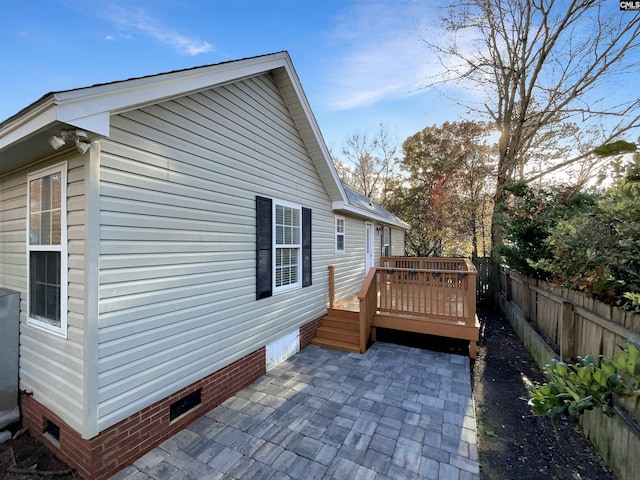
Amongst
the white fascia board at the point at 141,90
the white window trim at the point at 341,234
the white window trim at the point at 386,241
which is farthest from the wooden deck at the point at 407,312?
the white window trim at the point at 386,241

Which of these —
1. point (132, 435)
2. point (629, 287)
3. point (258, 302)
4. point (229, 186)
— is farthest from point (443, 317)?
point (132, 435)

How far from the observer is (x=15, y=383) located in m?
3.24

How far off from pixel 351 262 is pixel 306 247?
283 centimetres

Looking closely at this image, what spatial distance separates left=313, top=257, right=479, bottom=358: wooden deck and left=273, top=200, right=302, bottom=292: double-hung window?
1404 mm

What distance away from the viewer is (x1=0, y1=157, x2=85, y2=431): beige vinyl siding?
8.11ft

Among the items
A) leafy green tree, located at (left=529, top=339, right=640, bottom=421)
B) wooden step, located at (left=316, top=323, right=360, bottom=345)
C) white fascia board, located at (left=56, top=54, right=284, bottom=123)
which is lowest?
wooden step, located at (left=316, top=323, right=360, bottom=345)

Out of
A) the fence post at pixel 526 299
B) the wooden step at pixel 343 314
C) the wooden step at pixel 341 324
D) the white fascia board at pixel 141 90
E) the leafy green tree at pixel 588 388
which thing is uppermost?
the white fascia board at pixel 141 90

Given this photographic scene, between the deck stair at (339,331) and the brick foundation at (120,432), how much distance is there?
8.01ft

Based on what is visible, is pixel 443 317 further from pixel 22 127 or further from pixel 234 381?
pixel 22 127

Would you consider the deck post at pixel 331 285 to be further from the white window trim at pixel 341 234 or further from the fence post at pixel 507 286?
the fence post at pixel 507 286

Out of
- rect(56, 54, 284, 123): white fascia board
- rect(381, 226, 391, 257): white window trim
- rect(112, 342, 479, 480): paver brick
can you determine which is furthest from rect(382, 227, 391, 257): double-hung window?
rect(56, 54, 284, 123): white fascia board

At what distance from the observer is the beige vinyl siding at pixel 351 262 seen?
7230 mm

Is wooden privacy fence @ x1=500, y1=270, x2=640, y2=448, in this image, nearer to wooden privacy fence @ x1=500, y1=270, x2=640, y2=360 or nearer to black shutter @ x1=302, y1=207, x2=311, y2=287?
wooden privacy fence @ x1=500, y1=270, x2=640, y2=360

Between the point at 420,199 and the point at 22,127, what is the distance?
16575 millimetres
